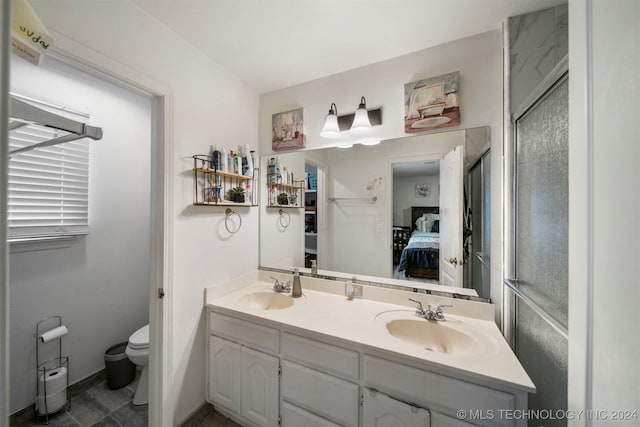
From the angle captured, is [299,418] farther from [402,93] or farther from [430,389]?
[402,93]

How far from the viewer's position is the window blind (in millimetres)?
1451

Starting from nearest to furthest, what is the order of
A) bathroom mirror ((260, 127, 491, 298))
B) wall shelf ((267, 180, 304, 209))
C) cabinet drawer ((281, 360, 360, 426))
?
1. cabinet drawer ((281, 360, 360, 426))
2. bathroom mirror ((260, 127, 491, 298))
3. wall shelf ((267, 180, 304, 209))

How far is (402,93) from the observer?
1535 millimetres

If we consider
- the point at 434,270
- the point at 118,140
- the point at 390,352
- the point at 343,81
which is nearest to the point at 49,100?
the point at 118,140

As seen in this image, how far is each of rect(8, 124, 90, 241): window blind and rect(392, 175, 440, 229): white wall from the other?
7.28 feet

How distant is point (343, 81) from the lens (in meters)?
1.71

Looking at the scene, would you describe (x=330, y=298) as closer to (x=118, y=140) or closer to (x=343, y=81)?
(x=343, y=81)

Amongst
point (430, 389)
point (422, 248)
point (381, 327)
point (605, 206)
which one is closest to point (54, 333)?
point (381, 327)

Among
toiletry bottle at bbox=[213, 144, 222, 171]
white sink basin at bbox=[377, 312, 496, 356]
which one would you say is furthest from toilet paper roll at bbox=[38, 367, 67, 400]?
white sink basin at bbox=[377, 312, 496, 356]

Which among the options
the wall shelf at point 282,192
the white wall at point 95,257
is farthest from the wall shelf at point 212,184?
the white wall at point 95,257

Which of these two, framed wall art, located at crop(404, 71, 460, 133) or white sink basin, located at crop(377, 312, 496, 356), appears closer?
white sink basin, located at crop(377, 312, 496, 356)

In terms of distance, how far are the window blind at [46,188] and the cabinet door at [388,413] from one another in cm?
220

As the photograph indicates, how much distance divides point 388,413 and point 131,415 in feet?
5.51

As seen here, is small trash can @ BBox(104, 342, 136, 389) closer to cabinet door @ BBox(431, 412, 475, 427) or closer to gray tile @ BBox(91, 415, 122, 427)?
gray tile @ BBox(91, 415, 122, 427)
